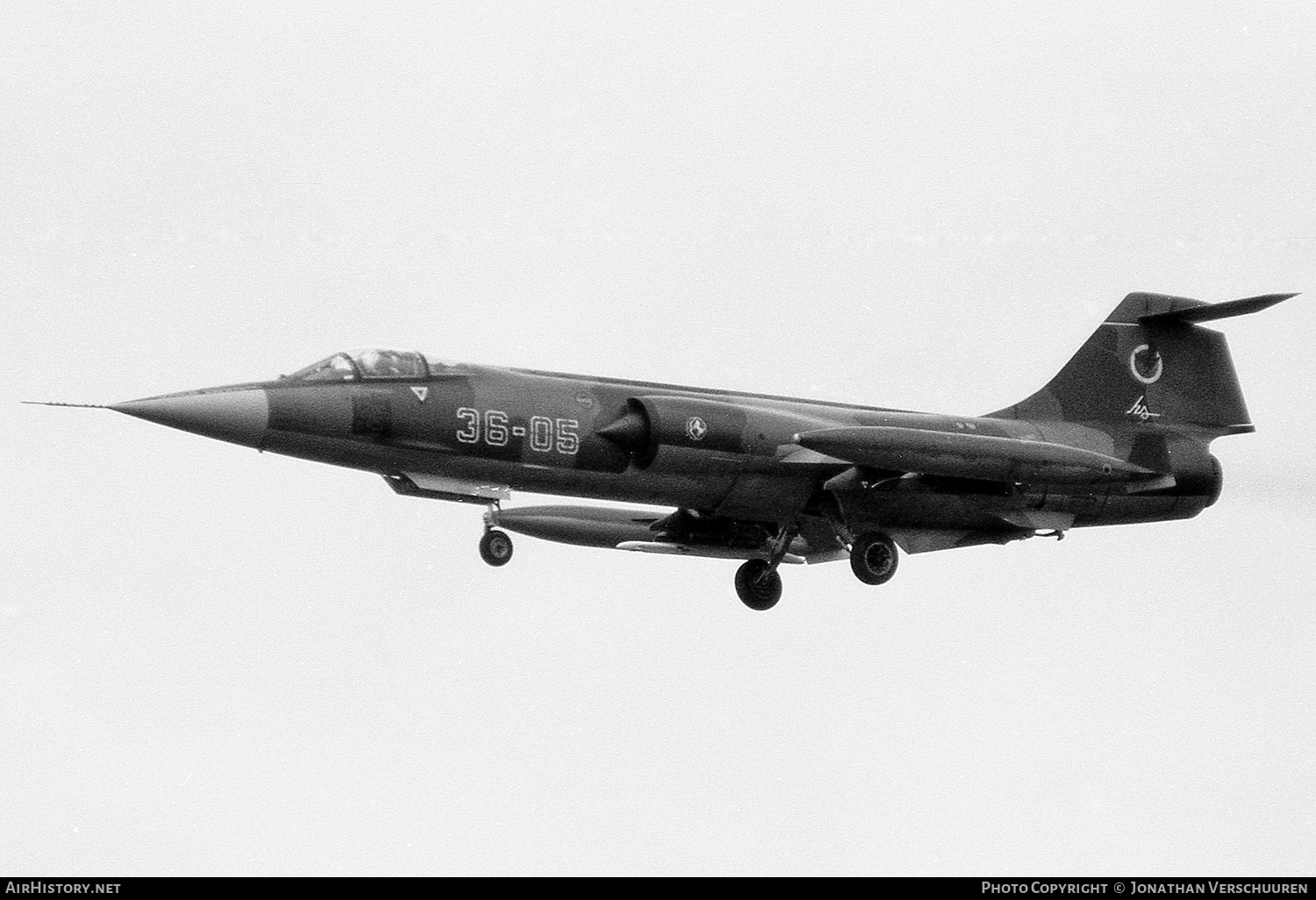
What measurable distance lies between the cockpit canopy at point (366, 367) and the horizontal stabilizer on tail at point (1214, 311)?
10215mm

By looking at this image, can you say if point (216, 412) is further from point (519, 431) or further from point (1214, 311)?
point (1214, 311)

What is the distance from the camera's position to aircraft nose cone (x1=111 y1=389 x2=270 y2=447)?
2012 centimetres

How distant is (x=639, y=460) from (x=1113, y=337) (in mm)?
7941

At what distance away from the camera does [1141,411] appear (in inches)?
1032

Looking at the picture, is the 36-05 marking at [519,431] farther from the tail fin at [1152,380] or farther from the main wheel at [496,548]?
the tail fin at [1152,380]

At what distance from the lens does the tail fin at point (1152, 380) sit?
26219 mm

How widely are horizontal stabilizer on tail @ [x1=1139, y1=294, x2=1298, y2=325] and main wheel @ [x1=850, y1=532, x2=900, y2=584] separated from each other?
5462 millimetres

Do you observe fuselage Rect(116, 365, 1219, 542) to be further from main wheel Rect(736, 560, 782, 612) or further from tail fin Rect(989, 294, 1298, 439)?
tail fin Rect(989, 294, 1298, 439)

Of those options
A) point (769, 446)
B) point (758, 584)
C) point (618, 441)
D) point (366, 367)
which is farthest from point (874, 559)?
point (366, 367)

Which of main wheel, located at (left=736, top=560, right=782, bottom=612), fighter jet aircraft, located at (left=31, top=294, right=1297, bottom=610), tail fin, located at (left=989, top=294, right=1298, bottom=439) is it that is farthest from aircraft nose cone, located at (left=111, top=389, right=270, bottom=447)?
tail fin, located at (left=989, top=294, right=1298, bottom=439)

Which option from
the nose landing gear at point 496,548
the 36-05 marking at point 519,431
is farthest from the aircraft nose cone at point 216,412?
the nose landing gear at point 496,548

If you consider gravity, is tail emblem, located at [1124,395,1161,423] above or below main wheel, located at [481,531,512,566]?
above

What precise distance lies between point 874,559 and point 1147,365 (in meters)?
5.72
